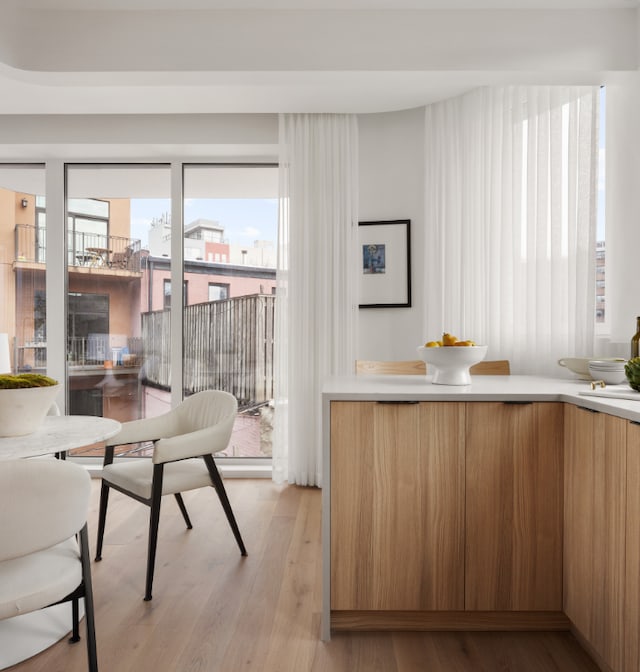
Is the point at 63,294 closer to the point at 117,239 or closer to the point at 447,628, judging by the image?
the point at 117,239

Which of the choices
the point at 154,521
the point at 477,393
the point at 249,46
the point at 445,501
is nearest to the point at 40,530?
the point at 154,521

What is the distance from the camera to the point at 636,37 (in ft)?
8.41

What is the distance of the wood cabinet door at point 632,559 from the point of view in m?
1.32

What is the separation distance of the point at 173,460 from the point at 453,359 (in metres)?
1.25

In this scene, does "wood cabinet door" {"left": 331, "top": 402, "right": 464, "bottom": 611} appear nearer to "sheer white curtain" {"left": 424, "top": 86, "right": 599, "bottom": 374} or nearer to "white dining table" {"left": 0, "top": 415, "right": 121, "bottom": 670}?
"white dining table" {"left": 0, "top": 415, "right": 121, "bottom": 670}

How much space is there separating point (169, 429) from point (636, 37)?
10.6ft

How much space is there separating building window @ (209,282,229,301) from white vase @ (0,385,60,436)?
2042 mm

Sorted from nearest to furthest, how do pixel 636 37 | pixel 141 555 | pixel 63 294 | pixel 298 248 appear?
pixel 141 555, pixel 636 37, pixel 298 248, pixel 63 294

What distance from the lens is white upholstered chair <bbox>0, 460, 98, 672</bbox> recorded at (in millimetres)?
1128

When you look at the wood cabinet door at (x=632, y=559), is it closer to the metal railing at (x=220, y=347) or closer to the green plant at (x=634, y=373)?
the green plant at (x=634, y=373)

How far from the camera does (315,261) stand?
345cm

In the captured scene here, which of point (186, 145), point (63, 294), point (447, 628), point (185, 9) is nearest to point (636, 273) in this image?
point (447, 628)

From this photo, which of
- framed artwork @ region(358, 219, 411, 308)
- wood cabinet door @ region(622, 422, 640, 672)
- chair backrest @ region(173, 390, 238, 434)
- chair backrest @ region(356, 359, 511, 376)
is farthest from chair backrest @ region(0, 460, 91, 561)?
framed artwork @ region(358, 219, 411, 308)

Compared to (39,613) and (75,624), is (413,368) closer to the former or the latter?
(75,624)
